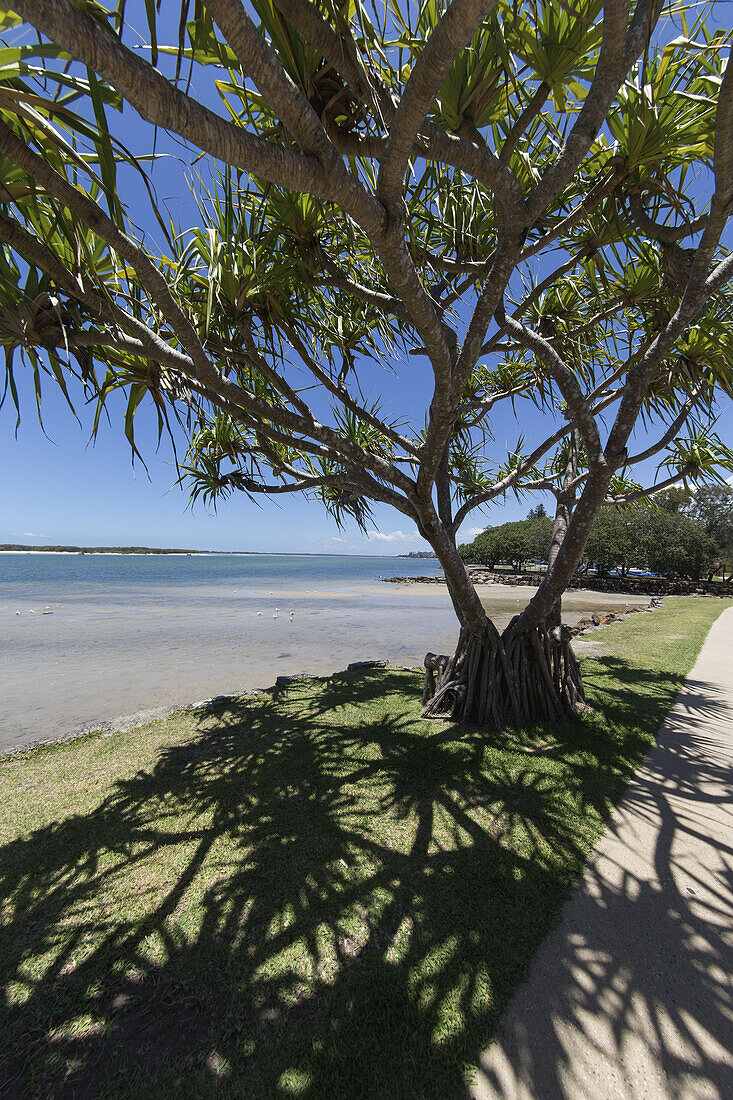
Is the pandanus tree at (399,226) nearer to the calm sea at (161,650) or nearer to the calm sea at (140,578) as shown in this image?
the calm sea at (161,650)

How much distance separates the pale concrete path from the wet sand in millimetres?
5867

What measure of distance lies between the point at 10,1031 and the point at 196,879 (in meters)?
0.95

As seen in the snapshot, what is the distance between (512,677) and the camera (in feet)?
15.8

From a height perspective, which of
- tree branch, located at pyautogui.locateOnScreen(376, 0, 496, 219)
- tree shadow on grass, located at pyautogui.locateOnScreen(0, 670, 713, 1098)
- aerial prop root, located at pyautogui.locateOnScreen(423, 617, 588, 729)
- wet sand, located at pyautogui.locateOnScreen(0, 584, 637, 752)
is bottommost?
wet sand, located at pyautogui.locateOnScreen(0, 584, 637, 752)

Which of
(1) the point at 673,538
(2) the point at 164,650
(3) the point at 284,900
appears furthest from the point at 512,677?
(1) the point at 673,538

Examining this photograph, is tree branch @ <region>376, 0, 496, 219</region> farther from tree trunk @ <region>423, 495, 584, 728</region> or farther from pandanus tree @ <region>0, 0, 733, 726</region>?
tree trunk @ <region>423, 495, 584, 728</region>

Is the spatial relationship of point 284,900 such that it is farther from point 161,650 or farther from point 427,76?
point 161,650

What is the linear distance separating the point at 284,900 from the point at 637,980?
67.0 inches

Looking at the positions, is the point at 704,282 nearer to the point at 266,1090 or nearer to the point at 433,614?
the point at 266,1090

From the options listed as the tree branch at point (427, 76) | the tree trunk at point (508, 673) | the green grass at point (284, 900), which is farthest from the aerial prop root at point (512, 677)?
the tree branch at point (427, 76)

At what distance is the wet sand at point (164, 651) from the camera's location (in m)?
6.88

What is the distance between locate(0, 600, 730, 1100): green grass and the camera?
1.63 meters

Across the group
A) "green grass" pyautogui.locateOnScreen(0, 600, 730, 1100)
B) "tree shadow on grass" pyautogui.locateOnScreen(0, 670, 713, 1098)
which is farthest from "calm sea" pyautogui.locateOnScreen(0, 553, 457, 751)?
"tree shadow on grass" pyautogui.locateOnScreen(0, 670, 713, 1098)

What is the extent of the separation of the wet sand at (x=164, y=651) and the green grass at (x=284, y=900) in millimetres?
2378
